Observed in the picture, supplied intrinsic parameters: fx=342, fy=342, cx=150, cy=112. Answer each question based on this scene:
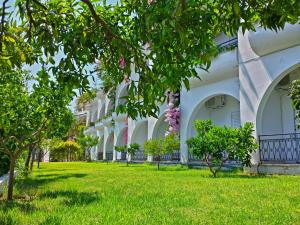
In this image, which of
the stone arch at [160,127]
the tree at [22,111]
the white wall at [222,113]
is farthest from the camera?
the stone arch at [160,127]

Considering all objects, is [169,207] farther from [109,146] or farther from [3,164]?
[109,146]

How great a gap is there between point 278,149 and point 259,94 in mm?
2308

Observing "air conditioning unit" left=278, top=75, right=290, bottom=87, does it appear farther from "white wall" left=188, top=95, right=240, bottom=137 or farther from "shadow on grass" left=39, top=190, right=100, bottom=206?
"shadow on grass" left=39, top=190, right=100, bottom=206

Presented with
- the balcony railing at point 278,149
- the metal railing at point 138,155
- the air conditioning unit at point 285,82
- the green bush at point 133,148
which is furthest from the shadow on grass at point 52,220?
the metal railing at point 138,155

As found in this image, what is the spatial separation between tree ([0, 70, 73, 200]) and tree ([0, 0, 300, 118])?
4.37 m

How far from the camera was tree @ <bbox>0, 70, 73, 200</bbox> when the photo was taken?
7.85 metres

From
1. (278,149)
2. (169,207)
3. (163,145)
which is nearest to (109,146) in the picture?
(163,145)

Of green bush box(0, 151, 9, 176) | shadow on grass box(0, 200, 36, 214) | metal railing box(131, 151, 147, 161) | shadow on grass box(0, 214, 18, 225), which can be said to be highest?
metal railing box(131, 151, 147, 161)

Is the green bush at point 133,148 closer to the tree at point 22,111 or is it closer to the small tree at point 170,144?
the small tree at point 170,144

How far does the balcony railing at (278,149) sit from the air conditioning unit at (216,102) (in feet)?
16.1

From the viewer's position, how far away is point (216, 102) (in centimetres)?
1861

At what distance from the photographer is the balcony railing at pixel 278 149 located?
13030 mm

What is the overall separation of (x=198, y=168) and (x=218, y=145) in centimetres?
513

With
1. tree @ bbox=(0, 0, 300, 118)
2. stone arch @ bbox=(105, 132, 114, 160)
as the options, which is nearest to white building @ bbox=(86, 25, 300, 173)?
tree @ bbox=(0, 0, 300, 118)
